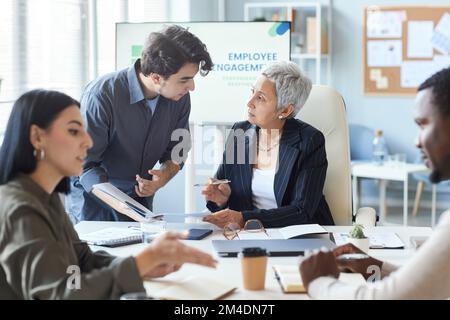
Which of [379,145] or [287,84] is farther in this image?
[379,145]

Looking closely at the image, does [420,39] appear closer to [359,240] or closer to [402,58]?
[402,58]

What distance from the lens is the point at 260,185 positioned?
2.81 meters

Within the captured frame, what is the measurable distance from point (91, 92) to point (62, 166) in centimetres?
127

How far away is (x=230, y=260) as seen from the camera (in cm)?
204

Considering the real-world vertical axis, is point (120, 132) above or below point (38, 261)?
above

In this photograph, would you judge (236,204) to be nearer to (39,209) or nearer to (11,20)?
(39,209)

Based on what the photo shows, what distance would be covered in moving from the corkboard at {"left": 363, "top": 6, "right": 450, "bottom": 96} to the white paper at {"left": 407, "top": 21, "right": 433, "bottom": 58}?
0.03m

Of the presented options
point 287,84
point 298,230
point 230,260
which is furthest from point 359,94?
point 230,260

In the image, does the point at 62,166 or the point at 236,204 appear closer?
the point at 62,166

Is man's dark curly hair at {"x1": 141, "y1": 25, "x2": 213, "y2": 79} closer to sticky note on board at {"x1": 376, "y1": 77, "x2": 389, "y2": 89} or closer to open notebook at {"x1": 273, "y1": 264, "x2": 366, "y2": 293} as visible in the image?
open notebook at {"x1": 273, "y1": 264, "x2": 366, "y2": 293}

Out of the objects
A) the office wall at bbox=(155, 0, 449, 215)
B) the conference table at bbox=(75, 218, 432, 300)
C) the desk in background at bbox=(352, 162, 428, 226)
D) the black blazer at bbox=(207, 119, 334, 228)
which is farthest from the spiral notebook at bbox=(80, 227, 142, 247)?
the office wall at bbox=(155, 0, 449, 215)

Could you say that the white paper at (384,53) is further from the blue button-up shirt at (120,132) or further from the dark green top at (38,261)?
the dark green top at (38,261)

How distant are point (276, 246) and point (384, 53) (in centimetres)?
464
